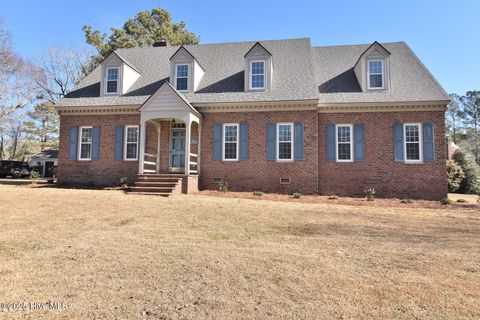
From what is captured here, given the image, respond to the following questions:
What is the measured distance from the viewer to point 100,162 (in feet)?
53.4

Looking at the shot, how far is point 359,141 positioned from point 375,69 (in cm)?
391

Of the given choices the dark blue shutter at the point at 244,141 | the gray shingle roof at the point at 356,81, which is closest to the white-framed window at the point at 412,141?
the gray shingle roof at the point at 356,81

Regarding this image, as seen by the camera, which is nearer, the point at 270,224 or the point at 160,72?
the point at 270,224

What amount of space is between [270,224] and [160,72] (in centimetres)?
1360

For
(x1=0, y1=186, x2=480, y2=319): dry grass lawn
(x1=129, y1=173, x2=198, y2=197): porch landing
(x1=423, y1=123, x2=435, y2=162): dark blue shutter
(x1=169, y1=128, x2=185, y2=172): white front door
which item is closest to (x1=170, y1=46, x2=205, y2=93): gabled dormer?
(x1=169, y1=128, x2=185, y2=172): white front door

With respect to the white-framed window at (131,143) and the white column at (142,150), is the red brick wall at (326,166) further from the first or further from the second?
the white column at (142,150)

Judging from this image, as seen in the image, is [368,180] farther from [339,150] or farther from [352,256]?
[352,256]

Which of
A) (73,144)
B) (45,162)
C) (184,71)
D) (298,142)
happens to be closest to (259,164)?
(298,142)

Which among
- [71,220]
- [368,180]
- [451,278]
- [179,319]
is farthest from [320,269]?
[368,180]

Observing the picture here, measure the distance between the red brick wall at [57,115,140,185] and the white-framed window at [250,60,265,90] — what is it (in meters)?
6.31

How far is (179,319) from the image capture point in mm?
3105

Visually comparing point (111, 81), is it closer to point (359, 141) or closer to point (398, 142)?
point (359, 141)

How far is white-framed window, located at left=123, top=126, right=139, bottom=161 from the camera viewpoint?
52.8ft

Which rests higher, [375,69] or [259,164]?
[375,69]
